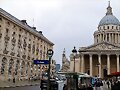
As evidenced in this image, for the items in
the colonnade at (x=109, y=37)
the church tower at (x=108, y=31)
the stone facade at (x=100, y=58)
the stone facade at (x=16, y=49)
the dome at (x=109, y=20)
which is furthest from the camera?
the dome at (x=109, y=20)

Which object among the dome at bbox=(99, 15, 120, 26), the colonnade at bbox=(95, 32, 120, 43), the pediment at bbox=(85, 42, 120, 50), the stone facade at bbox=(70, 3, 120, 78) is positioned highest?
the dome at bbox=(99, 15, 120, 26)

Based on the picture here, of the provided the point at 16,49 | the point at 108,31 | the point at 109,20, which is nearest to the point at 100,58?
the point at 108,31

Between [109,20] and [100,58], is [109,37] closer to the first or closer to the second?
[109,20]

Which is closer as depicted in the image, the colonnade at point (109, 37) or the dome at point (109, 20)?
the colonnade at point (109, 37)

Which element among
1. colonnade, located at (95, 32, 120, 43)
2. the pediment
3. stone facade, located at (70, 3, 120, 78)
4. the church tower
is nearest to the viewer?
stone facade, located at (70, 3, 120, 78)

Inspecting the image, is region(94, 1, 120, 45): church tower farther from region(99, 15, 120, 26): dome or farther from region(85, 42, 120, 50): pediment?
region(85, 42, 120, 50): pediment

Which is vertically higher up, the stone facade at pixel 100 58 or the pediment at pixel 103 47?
the pediment at pixel 103 47

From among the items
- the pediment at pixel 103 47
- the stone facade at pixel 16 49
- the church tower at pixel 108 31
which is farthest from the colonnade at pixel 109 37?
the stone facade at pixel 16 49

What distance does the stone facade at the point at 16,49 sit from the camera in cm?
4884

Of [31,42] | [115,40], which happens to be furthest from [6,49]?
[115,40]

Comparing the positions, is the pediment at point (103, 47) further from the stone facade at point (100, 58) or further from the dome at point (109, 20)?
the dome at point (109, 20)

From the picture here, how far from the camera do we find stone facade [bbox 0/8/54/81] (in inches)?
1923

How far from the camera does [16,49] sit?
2174 inches

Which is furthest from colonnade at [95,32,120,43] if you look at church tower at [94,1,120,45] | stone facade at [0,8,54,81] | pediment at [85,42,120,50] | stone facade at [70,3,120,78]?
stone facade at [0,8,54,81]
